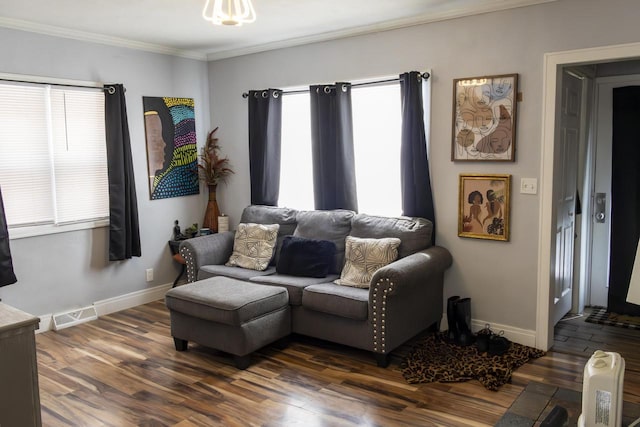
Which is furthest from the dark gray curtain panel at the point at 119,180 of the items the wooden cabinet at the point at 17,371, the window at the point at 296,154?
the wooden cabinet at the point at 17,371

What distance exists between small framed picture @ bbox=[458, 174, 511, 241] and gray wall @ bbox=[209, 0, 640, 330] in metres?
0.05

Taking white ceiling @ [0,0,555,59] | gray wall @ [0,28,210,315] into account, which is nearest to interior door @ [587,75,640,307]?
white ceiling @ [0,0,555,59]

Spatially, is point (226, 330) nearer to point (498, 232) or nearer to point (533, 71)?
point (498, 232)

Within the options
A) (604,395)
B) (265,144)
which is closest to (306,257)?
(265,144)

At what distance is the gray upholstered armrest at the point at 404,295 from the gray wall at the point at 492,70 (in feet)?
0.90

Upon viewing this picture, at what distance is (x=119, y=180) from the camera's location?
15.9ft

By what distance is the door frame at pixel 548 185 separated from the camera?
3557mm

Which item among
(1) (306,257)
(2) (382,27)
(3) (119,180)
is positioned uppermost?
(2) (382,27)

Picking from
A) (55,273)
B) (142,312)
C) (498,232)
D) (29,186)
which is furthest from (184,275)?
(498,232)

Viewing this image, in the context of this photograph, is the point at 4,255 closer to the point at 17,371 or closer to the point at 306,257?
the point at 306,257

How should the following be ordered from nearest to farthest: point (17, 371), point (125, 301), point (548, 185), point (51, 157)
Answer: point (17, 371)
point (548, 185)
point (51, 157)
point (125, 301)

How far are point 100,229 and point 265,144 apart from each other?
1.70 meters

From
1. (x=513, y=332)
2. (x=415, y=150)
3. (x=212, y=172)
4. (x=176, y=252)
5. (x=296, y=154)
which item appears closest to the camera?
(x=513, y=332)

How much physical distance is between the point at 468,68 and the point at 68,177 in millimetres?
3400
